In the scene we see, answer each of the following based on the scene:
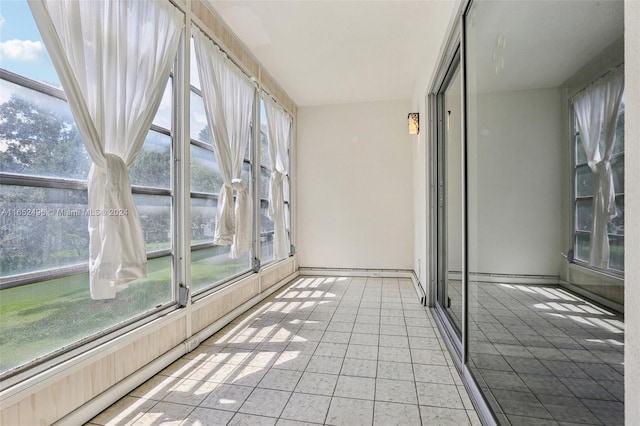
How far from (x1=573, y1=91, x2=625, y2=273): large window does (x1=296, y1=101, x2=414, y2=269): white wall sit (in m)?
4.42

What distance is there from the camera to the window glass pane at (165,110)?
89.8 inches

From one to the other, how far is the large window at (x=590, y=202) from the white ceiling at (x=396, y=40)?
0.24 m

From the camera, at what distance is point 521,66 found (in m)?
1.26

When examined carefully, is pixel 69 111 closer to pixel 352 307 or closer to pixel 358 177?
pixel 352 307

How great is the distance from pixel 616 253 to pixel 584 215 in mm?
180

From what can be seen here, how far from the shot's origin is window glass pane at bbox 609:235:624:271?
0.68 m

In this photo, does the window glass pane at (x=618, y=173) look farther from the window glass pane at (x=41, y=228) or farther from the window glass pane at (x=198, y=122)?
the window glass pane at (x=198, y=122)

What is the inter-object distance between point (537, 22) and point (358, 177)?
14.1 feet

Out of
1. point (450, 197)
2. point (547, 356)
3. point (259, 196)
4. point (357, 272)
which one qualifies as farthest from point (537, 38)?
point (357, 272)

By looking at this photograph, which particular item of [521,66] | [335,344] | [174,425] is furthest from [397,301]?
[521,66]

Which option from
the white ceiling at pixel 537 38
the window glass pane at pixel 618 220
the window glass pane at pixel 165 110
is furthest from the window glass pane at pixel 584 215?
the window glass pane at pixel 165 110

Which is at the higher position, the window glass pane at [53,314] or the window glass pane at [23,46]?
the window glass pane at [23,46]

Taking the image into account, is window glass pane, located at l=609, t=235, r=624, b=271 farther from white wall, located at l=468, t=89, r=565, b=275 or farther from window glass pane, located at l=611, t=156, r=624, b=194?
white wall, located at l=468, t=89, r=565, b=275

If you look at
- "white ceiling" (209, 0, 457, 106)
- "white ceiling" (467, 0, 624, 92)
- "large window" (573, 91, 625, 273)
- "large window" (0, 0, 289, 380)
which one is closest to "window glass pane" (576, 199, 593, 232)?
"large window" (573, 91, 625, 273)
